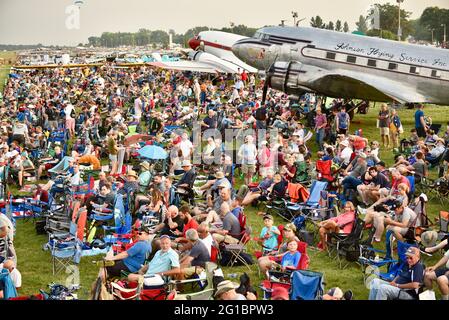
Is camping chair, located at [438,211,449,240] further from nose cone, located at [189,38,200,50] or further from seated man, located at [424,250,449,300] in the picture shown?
nose cone, located at [189,38,200,50]

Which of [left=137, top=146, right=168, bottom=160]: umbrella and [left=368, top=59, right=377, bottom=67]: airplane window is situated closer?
[left=137, top=146, right=168, bottom=160]: umbrella

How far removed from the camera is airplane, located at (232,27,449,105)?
19.7 meters

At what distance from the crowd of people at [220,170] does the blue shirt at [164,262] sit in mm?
14

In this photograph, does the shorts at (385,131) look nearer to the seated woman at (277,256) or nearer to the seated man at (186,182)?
the seated man at (186,182)

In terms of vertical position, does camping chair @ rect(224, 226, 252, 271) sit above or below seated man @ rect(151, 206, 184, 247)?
below

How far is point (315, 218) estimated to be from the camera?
11688 mm

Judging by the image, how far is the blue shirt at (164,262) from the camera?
8.84m

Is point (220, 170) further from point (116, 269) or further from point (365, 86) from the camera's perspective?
point (365, 86)

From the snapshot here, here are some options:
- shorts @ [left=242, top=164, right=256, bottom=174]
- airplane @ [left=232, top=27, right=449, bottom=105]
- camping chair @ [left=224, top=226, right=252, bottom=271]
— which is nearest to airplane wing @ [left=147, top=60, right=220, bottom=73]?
airplane @ [left=232, top=27, right=449, bottom=105]

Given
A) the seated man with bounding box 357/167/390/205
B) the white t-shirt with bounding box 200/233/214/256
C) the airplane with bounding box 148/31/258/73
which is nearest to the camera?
the white t-shirt with bounding box 200/233/214/256

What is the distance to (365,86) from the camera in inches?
788

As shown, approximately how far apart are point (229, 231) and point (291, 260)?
168cm

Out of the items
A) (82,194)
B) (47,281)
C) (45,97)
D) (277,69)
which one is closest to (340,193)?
(82,194)

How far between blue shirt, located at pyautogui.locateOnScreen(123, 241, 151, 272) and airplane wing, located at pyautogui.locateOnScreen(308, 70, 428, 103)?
12.1 m
